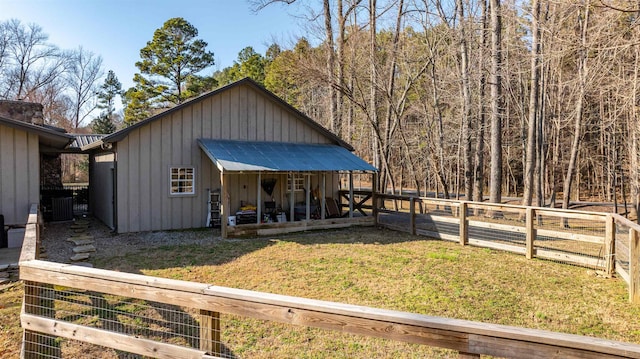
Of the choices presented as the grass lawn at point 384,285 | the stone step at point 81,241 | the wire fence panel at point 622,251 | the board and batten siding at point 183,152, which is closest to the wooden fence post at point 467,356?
the grass lawn at point 384,285

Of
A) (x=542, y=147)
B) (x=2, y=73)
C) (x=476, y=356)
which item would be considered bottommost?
(x=476, y=356)

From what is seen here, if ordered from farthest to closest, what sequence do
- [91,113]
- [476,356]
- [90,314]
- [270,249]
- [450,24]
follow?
[91,113], [450,24], [270,249], [90,314], [476,356]

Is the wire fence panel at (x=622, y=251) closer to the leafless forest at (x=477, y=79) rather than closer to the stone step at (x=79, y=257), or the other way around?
the leafless forest at (x=477, y=79)

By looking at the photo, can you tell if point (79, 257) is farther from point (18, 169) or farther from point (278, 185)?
point (278, 185)

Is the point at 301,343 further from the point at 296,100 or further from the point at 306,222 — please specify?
the point at 296,100

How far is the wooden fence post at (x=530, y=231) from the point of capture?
7551 mm

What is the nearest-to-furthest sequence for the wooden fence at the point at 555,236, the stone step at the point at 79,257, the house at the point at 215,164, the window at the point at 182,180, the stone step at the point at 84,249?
the wooden fence at the point at 555,236, the stone step at the point at 79,257, the stone step at the point at 84,249, the house at the point at 215,164, the window at the point at 182,180

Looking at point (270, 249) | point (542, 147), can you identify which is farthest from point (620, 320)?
point (542, 147)

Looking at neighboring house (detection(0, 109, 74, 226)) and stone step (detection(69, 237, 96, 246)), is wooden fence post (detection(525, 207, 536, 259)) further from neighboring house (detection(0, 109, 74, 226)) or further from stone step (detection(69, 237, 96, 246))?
neighboring house (detection(0, 109, 74, 226))

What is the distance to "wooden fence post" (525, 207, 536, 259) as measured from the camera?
755cm

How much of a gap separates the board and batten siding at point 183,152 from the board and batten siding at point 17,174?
6.18ft

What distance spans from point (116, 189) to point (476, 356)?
10.5 metres

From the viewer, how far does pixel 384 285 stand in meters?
5.83

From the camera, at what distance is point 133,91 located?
32594 millimetres
